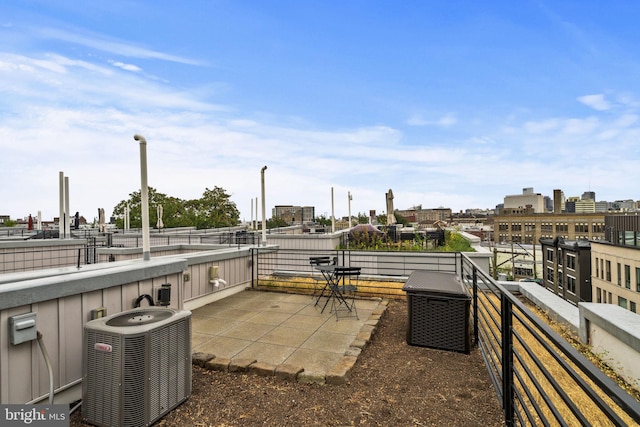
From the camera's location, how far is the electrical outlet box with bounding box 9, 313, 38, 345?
2.57 m

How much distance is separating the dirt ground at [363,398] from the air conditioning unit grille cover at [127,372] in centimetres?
22

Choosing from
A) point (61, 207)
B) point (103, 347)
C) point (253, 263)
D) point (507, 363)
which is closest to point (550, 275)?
point (253, 263)

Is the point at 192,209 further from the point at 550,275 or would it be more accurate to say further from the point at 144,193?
the point at 550,275

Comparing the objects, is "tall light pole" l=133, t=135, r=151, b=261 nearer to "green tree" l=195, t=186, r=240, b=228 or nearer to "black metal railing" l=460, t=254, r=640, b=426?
"black metal railing" l=460, t=254, r=640, b=426

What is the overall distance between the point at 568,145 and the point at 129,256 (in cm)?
5443

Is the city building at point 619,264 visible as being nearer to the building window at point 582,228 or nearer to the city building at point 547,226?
the city building at point 547,226

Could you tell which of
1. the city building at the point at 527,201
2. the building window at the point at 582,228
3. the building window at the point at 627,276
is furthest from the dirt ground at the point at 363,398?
the city building at the point at 527,201

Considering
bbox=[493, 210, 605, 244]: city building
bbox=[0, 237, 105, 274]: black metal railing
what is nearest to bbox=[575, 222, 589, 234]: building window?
bbox=[493, 210, 605, 244]: city building

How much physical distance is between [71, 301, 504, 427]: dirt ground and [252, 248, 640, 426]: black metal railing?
29 centimetres

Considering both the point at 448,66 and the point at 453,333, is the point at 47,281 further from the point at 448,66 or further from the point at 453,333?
the point at 448,66

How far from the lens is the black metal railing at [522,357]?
1359mm

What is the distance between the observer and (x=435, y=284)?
469 centimetres

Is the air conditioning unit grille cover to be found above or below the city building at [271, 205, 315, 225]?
below

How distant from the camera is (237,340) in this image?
4.67 meters
